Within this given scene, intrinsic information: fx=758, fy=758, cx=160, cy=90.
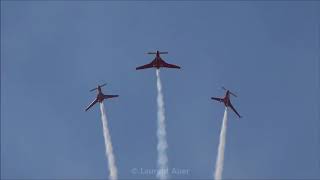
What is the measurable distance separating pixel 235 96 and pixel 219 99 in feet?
12.7

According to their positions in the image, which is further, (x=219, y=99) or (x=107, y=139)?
(x=219, y=99)

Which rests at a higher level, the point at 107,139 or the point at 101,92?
the point at 101,92

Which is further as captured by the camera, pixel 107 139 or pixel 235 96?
pixel 235 96

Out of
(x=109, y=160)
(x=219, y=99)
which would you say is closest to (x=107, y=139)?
(x=109, y=160)

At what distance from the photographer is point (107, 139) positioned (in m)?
166

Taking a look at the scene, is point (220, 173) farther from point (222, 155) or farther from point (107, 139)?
point (107, 139)

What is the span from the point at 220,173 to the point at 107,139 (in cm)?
2617

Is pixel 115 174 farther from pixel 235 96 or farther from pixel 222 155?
pixel 235 96

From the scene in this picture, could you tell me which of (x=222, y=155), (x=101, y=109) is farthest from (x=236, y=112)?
(x=101, y=109)

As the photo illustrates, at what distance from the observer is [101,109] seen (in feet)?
570

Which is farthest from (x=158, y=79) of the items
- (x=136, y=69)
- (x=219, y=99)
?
(x=219, y=99)

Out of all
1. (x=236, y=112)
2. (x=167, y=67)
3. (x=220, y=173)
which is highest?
(x=167, y=67)

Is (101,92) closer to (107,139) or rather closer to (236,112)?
(107,139)

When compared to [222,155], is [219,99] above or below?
above
